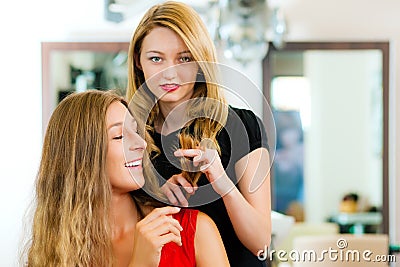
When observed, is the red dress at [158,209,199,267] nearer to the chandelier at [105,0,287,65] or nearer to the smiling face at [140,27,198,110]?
the smiling face at [140,27,198,110]

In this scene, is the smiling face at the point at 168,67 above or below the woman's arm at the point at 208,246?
above

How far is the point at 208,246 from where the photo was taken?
1.34 metres

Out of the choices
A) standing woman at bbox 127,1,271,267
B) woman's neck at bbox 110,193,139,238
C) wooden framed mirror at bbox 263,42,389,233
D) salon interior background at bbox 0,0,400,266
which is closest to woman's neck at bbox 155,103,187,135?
standing woman at bbox 127,1,271,267

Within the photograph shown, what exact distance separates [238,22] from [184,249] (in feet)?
4.95

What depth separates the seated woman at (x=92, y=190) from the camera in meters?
1.31

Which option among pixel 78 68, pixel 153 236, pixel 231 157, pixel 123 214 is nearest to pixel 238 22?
pixel 78 68

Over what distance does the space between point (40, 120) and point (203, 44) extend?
171 centimetres

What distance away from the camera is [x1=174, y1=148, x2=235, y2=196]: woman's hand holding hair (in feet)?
4.11

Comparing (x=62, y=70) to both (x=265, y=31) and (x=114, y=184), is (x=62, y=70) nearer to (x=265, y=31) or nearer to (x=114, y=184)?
(x=265, y=31)

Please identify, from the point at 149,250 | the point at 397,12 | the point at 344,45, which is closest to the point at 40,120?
the point at 344,45

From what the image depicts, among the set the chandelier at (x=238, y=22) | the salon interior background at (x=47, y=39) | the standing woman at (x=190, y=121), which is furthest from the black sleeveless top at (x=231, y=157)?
the salon interior background at (x=47, y=39)

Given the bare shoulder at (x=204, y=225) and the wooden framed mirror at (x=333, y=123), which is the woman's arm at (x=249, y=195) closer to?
the bare shoulder at (x=204, y=225)

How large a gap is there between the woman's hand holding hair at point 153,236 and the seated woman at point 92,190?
0.22 ft

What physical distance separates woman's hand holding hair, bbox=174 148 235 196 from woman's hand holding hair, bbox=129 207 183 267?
10 cm
